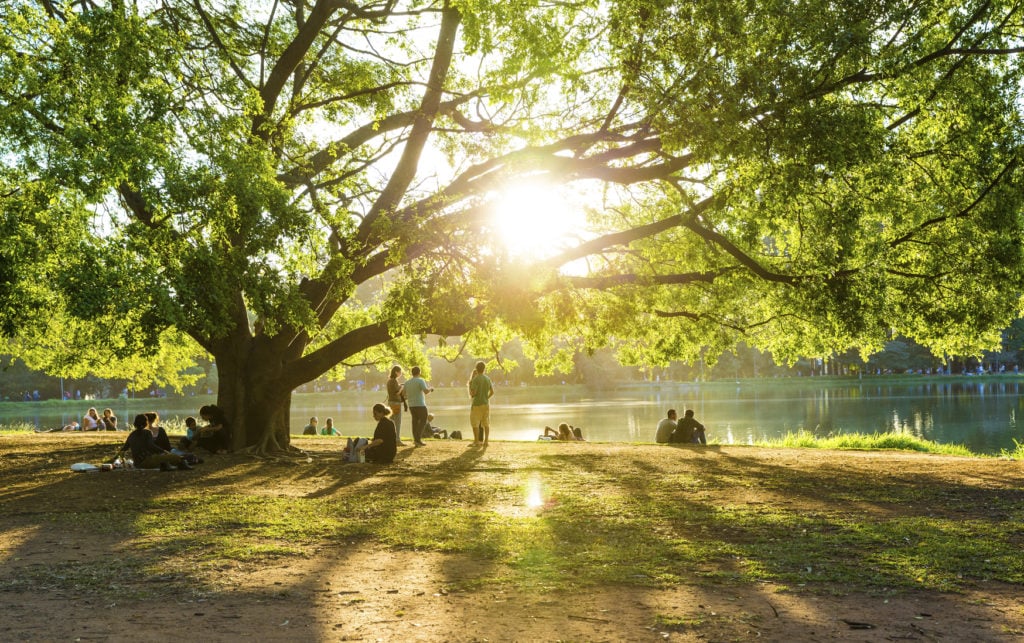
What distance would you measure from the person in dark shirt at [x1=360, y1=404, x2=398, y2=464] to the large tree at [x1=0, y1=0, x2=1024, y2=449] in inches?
62.7

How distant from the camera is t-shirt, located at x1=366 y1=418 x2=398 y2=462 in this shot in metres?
14.5

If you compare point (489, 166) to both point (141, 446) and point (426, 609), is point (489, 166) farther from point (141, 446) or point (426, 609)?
point (426, 609)

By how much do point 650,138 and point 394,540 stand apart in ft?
26.8

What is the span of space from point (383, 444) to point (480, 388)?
409 cm

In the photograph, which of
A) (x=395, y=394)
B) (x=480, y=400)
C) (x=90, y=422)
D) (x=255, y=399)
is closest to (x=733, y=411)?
(x=480, y=400)

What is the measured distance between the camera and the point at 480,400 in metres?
18.4

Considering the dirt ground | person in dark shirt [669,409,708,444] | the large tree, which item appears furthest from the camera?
person in dark shirt [669,409,708,444]

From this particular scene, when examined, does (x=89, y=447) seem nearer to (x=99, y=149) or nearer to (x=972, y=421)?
(x=99, y=149)

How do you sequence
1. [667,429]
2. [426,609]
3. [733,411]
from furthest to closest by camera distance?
[733,411] < [667,429] < [426,609]

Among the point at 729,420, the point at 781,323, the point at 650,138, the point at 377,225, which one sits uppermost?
the point at 650,138

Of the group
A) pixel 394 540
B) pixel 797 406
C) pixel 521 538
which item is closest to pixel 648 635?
pixel 521 538

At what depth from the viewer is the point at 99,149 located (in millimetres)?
10445

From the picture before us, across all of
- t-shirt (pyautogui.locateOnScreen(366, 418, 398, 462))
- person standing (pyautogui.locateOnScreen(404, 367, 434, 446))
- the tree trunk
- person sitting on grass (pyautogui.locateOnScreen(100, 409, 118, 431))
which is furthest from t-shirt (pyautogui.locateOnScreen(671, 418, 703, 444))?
person sitting on grass (pyautogui.locateOnScreen(100, 409, 118, 431))

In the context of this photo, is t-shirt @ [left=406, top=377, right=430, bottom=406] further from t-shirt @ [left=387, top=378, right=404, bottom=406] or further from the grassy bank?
the grassy bank
